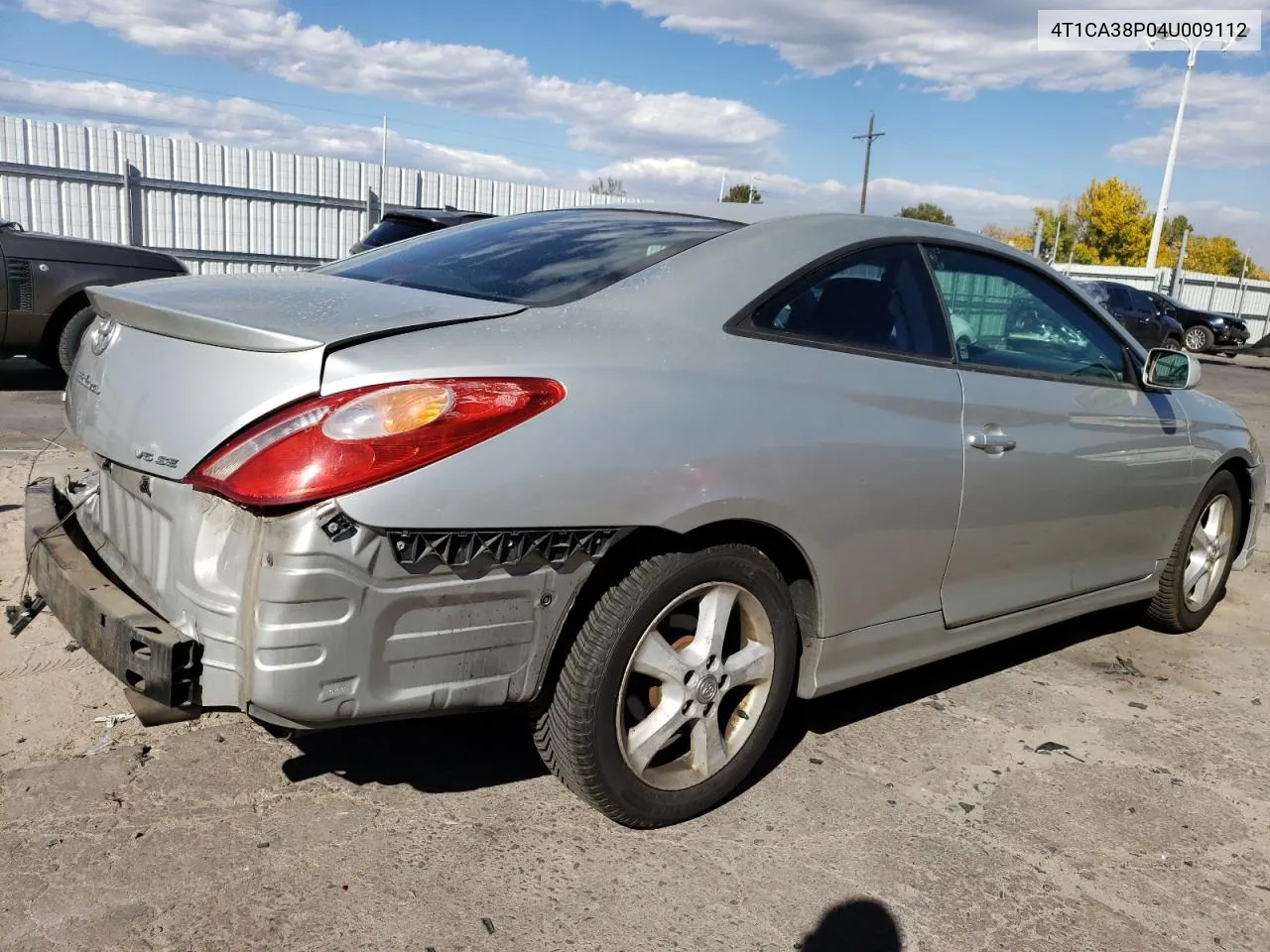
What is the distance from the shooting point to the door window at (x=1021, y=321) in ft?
11.3

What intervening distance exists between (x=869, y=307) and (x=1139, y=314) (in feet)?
80.7

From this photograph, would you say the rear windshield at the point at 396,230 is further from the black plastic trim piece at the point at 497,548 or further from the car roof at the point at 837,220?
the black plastic trim piece at the point at 497,548

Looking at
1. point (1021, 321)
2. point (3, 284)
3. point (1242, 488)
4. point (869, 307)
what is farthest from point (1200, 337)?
point (869, 307)

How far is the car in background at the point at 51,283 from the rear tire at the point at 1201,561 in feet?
24.1

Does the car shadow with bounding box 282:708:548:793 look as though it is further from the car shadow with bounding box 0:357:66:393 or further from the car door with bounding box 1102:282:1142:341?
the car door with bounding box 1102:282:1142:341

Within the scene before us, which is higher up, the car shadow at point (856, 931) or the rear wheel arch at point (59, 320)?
the rear wheel arch at point (59, 320)

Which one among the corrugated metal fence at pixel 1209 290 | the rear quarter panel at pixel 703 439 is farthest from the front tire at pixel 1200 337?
the rear quarter panel at pixel 703 439

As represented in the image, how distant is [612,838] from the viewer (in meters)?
2.74

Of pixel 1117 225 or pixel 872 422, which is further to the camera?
pixel 1117 225

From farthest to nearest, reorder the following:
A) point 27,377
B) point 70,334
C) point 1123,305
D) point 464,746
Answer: point 1123,305
point 27,377
point 70,334
point 464,746

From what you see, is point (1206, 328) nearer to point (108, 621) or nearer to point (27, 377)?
point (27, 377)

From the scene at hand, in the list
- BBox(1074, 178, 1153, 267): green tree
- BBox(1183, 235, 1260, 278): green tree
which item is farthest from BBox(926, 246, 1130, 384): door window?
BBox(1183, 235, 1260, 278): green tree

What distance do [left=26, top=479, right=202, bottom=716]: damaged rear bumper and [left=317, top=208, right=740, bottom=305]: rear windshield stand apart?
3.46ft

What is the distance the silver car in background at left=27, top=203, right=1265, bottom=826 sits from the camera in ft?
7.06
